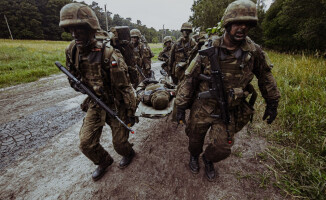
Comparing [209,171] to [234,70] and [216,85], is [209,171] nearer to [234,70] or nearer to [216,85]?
[216,85]

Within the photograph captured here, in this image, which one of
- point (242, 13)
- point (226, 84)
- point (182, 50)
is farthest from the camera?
point (182, 50)

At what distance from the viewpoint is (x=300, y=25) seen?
33.5 feet

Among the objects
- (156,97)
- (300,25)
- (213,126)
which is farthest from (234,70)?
(300,25)

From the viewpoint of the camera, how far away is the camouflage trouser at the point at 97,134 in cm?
204

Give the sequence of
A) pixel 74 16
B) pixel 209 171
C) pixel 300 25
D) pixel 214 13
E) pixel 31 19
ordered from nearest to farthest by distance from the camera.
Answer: pixel 74 16 → pixel 209 171 → pixel 300 25 → pixel 214 13 → pixel 31 19

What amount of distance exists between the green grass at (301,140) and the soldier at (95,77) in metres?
2.50

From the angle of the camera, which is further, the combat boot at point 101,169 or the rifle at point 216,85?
the combat boot at point 101,169

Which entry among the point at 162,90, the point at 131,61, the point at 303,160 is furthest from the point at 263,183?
the point at 131,61

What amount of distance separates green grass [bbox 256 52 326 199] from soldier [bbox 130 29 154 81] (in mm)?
4297

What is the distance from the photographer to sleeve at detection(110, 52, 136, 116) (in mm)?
2031

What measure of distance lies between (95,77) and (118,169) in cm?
154

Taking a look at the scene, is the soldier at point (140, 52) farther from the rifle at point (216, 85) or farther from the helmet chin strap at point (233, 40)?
the helmet chin strap at point (233, 40)

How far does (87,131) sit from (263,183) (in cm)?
265

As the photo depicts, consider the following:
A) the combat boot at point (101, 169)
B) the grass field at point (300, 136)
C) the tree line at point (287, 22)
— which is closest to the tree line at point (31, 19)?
the tree line at point (287, 22)
